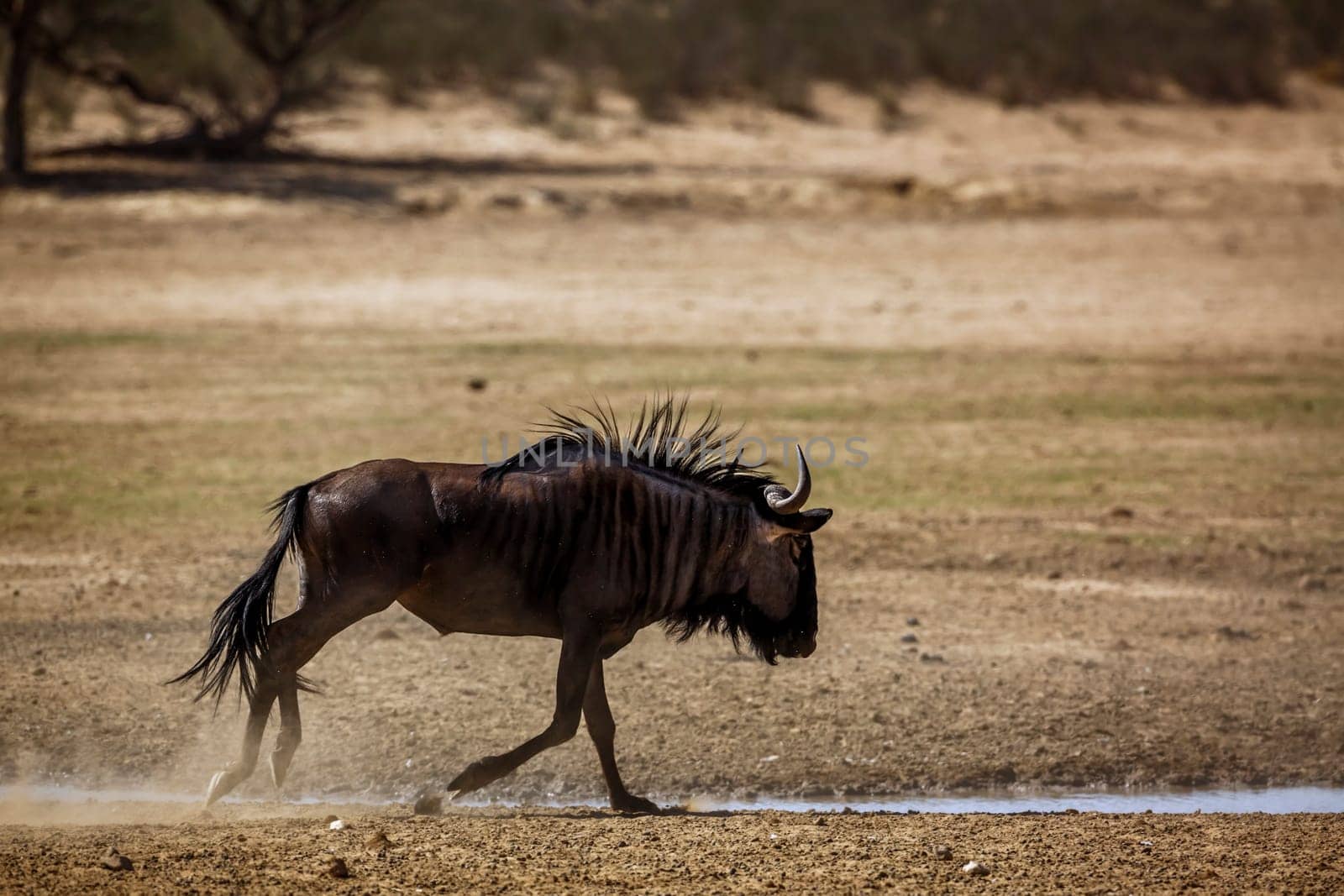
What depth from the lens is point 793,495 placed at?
571 centimetres

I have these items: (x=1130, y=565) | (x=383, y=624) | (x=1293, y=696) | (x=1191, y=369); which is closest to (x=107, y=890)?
(x=383, y=624)

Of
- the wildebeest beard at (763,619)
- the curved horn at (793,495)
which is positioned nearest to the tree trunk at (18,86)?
the wildebeest beard at (763,619)

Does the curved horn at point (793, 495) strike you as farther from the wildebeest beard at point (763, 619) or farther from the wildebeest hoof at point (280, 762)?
the wildebeest hoof at point (280, 762)

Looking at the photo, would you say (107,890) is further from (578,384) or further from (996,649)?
(578,384)

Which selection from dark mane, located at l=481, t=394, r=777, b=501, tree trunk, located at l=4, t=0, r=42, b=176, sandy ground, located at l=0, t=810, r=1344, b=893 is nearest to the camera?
sandy ground, located at l=0, t=810, r=1344, b=893

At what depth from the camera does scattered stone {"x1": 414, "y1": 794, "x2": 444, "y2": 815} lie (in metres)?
5.68

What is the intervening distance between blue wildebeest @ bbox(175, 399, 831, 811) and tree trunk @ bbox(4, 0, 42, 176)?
15620 mm

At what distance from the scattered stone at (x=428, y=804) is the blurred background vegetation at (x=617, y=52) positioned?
16.1 m

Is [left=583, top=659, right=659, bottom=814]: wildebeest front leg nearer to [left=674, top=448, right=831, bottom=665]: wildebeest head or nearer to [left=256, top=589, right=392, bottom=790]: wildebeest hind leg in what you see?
[left=674, top=448, right=831, bottom=665]: wildebeest head

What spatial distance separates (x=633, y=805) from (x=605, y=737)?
10.8 inches

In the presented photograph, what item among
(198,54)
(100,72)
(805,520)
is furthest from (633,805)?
(198,54)

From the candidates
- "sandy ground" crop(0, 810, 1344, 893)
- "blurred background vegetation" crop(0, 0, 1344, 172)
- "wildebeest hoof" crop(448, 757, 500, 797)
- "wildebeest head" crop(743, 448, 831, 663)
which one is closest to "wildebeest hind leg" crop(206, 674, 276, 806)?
"sandy ground" crop(0, 810, 1344, 893)

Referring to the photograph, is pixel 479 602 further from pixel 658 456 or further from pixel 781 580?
pixel 781 580

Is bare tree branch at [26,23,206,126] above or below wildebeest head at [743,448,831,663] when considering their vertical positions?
above
